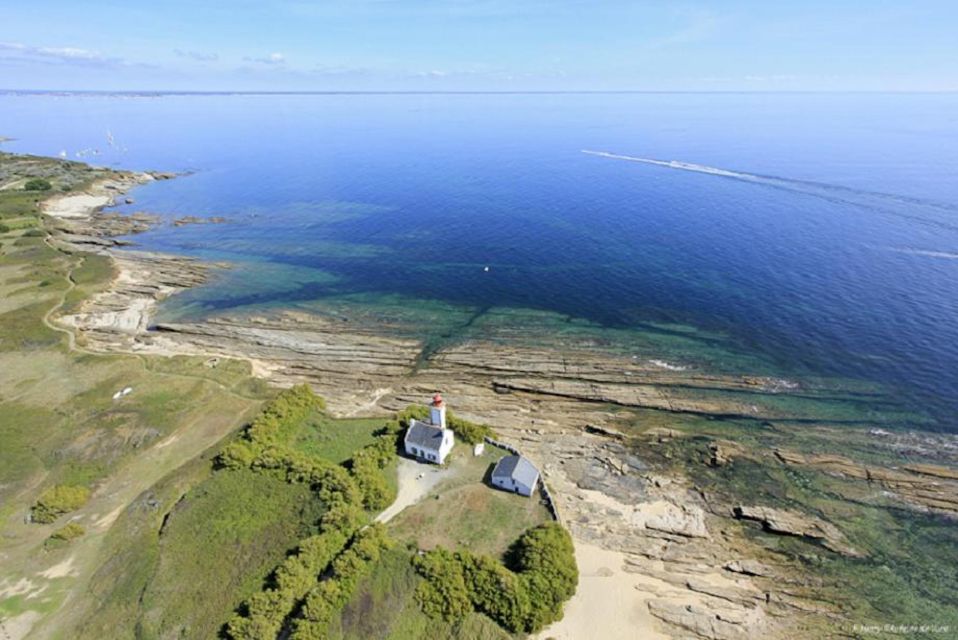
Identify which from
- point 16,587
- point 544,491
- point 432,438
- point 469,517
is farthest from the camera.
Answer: point 432,438

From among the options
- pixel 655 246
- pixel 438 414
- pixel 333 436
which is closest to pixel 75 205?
pixel 333 436

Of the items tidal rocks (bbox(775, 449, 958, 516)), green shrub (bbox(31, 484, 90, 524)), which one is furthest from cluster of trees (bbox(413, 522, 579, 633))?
green shrub (bbox(31, 484, 90, 524))

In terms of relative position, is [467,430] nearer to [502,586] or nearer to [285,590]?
[502,586]

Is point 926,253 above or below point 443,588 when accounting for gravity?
above

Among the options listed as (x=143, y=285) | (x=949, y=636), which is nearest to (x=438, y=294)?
(x=143, y=285)

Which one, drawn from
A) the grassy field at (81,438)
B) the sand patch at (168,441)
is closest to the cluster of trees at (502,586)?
the grassy field at (81,438)

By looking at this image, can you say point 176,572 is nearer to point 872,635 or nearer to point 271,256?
point 872,635

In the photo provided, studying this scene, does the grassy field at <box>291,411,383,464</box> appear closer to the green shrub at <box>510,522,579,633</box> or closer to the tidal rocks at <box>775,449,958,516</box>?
the green shrub at <box>510,522,579,633</box>

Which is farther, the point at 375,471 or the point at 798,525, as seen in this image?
the point at 375,471
